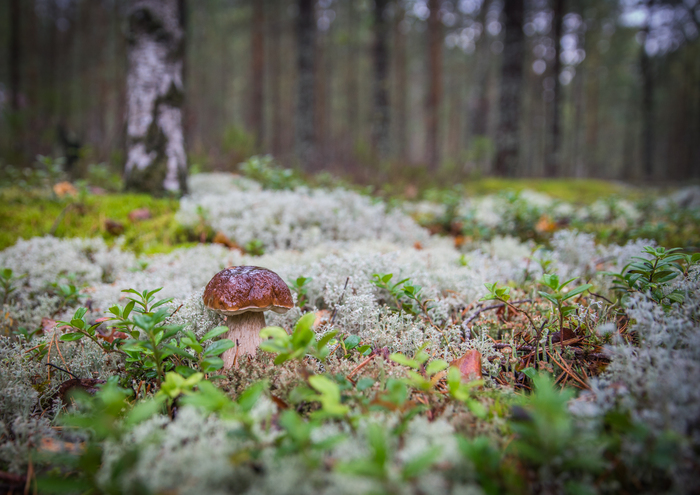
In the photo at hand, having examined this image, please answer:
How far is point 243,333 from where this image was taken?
1901mm

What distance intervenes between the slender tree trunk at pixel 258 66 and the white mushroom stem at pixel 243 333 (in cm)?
1163

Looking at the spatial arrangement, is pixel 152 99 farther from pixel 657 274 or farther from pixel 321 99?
pixel 321 99

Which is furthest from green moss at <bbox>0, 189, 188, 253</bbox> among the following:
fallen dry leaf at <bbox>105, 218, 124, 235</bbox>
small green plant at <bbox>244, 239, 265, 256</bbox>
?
small green plant at <bbox>244, 239, 265, 256</bbox>

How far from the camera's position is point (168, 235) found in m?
3.65

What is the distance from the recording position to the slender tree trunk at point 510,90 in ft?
32.6

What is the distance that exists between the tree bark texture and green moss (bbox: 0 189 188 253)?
0.41 meters

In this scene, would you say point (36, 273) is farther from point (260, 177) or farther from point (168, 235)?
point (260, 177)

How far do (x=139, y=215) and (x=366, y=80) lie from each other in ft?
87.8

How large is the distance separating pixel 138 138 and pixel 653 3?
23657 millimetres

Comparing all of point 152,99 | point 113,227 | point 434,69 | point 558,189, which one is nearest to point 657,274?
point 113,227

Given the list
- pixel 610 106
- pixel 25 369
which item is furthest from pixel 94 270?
pixel 610 106

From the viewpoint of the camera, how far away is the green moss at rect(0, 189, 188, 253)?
357cm

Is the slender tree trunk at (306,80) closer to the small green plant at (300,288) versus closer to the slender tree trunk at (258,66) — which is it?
the slender tree trunk at (258,66)

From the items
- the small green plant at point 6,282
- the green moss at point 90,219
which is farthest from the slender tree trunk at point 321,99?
the small green plant at point 6,282
